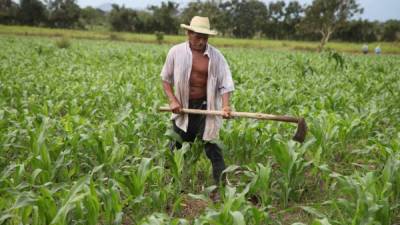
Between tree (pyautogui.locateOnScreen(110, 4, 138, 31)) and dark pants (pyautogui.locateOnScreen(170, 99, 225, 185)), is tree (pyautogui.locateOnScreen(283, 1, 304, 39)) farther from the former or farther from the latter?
dark pants (pyautogui.locateOnScreen(170, 99, 225, 185))

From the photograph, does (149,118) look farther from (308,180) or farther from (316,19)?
(316,19)

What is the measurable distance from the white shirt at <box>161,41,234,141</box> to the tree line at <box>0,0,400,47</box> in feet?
122

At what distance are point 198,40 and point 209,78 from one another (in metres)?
0.36

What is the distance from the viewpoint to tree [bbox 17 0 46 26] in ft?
153

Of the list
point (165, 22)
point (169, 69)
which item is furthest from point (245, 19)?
point (169, 69)

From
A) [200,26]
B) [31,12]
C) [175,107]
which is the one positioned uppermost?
[31,12]

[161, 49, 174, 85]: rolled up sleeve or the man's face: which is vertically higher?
the man's face

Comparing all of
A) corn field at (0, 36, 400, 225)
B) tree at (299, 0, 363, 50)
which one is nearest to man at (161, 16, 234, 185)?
corn field at (0, 36, 400, 225)

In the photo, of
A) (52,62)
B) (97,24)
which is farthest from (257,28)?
(52,62)

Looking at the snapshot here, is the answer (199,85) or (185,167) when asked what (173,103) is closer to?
(199,85)

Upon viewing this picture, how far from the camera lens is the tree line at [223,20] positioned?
129 ft

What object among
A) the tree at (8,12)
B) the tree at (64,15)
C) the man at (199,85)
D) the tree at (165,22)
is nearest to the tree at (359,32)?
the tree at (165,22)

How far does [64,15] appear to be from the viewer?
159 feet

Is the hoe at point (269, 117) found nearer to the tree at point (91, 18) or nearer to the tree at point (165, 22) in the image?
the tree at point (165, 22)
